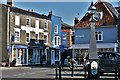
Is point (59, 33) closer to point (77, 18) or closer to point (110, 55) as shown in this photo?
point (77, 18)

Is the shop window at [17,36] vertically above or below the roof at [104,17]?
below

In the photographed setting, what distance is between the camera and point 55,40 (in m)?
61.2

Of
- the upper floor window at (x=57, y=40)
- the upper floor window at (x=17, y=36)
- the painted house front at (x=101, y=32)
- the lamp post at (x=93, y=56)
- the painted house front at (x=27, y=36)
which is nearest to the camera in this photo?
the lamp post at (x=93, y=56)

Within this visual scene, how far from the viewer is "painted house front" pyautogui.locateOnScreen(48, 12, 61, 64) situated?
194 feet

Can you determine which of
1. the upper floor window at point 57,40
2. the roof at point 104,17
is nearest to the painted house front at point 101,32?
the roof at point 104,17

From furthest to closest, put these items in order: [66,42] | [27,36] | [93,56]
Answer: [66,42], [27,36], [93,56]

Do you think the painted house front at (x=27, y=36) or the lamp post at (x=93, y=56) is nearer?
the lamp post at (x=93, y=56)

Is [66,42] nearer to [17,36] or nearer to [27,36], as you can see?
[27,36]

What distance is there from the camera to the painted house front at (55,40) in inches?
2334

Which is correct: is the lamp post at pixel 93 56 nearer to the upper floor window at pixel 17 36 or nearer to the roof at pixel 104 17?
the upper floor window at pixel 17 36

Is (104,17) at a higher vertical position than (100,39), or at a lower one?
higher

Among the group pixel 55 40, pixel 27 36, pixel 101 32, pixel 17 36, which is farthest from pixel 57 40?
pixel 17 36

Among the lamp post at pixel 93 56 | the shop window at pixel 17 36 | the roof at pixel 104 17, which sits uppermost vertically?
the roof at pixel 104 17

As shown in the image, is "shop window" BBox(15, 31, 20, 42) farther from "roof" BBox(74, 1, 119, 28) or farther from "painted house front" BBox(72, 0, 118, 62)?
"roof" BBox(74, 1, 119, 28)
